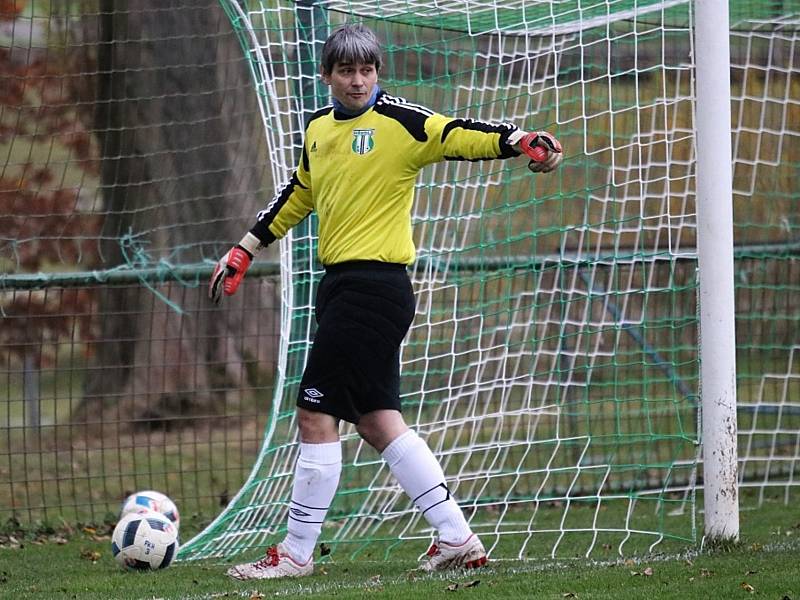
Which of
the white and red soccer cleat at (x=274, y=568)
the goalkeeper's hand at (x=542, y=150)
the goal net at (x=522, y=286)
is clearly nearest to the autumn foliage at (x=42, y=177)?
the goal net at (x=522, y=286)

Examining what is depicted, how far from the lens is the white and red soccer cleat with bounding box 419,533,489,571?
5.25 metres

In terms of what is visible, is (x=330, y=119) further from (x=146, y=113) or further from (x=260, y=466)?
(x=146, y=113)

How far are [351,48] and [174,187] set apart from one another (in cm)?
652

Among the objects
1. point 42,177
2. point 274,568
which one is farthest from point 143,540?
point 42,177

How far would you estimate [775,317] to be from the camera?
925 centimetres

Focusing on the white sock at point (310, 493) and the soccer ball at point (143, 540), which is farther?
the soccer ball at point (143, 540)

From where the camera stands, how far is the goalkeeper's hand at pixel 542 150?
4.72m

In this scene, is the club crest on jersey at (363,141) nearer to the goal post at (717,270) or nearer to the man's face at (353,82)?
the man's face at (353,82)

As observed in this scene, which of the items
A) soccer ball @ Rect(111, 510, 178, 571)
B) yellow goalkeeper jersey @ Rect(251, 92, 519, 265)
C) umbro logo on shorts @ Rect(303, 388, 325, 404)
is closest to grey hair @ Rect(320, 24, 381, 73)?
yellow goalkeeper jersey @ Rect(251, 92, 519, 265)

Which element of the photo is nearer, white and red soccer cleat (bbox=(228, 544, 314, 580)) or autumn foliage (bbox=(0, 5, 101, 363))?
white and red soccer cleat (bbox=(228, 544, 314, 580))

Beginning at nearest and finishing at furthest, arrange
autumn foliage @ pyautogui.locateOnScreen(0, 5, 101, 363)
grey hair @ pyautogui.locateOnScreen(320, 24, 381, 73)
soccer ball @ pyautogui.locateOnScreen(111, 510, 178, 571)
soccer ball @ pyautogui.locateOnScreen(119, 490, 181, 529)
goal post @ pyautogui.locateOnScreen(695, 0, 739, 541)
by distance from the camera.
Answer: grey hair @ pyautogui.locateOnScreen(320, 24, 381, 73)
goal post @ pyautogui.locateOnScreen(695, 0, 739, 541)
soccer ball @ pyautogui.locateOnScreen(111, 510, 178, 571)
soccer ball @ pyautogui.locateOnScreen(119, 490, 181, 529)
autumn foliage @ pyautogui.locateOnScreen(0, 5, 101, 363)

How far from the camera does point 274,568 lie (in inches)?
208

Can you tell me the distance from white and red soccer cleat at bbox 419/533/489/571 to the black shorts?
25.0 inches

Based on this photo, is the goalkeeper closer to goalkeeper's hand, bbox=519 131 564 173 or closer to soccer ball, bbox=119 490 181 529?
goalkeeper's hand, bbox=519 131 564 173
